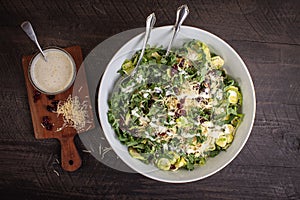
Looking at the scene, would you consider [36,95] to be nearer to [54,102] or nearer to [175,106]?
[54,102]

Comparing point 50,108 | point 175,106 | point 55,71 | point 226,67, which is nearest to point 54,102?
point 50,108

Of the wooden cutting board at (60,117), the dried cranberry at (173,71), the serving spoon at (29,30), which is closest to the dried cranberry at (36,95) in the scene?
the wooden cutting board at (60,117)

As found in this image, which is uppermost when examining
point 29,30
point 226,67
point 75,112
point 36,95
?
point 29,30

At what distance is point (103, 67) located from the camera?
2270 mm

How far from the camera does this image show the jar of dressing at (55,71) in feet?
7.22

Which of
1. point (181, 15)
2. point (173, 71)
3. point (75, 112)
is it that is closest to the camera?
point (181, 15)

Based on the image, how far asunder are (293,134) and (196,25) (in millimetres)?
751

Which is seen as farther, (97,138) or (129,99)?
(97,138)

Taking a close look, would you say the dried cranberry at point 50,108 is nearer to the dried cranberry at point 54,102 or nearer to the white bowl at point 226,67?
the dried cranberry at point 54,102

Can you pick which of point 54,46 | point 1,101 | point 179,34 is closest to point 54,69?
point 54,46

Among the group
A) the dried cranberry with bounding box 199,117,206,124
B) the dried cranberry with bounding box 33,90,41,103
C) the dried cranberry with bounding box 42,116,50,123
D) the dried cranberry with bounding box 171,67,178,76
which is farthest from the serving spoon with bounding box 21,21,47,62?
the dried cranberry with bounding box 199,117,206,124

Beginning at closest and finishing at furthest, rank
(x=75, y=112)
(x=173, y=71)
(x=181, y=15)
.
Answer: (x=181, y=15), (x=173, y=71), (x=75, y=112)

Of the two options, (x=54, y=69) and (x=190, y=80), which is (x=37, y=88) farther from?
(x=190, y=80)

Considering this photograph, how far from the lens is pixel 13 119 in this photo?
2.27 meters
